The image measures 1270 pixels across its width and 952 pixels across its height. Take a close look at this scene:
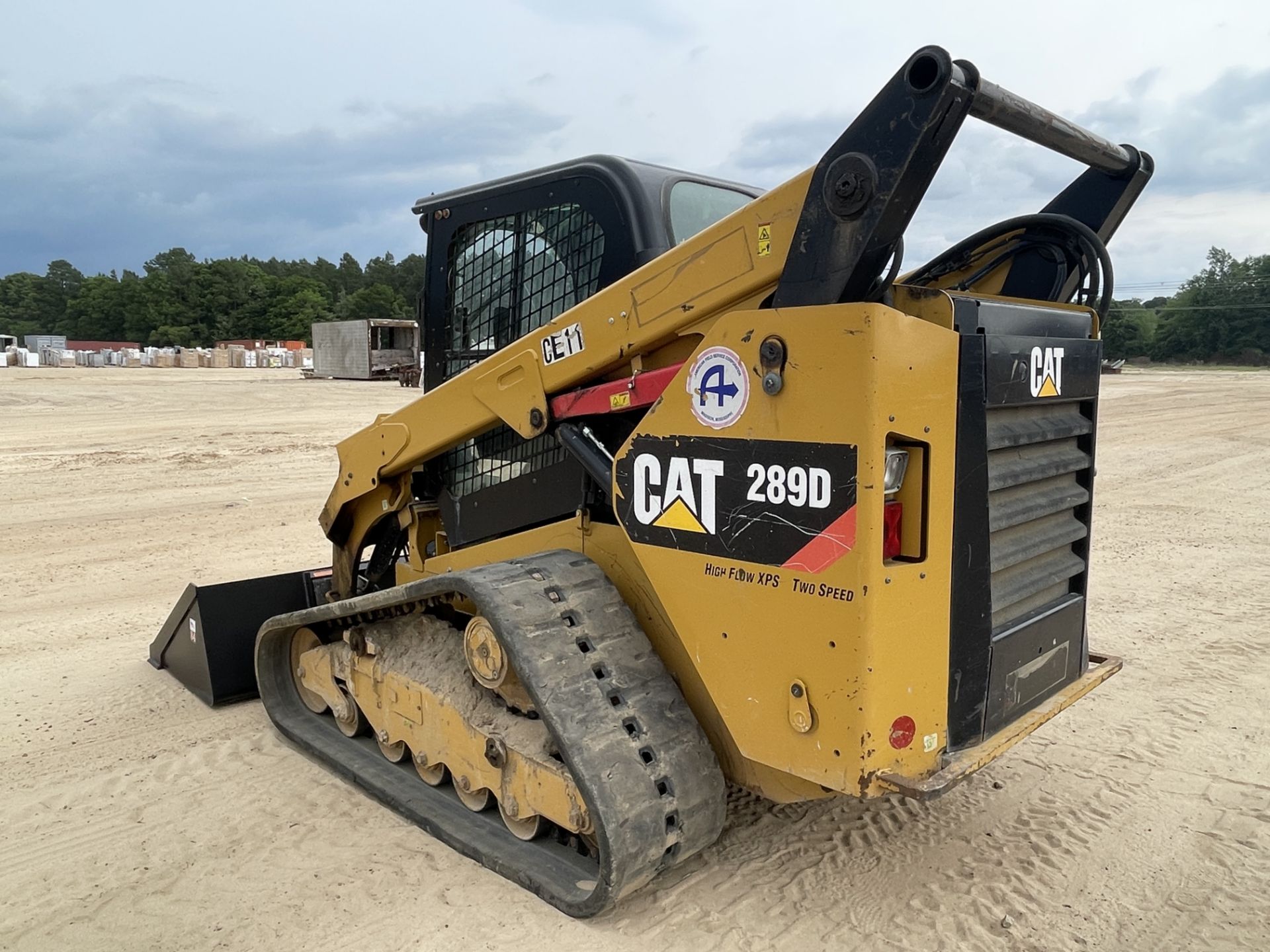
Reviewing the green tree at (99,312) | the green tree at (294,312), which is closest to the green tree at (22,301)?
the green tree at (99,312)

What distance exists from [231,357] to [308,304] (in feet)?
93.0

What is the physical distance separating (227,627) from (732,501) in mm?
3309

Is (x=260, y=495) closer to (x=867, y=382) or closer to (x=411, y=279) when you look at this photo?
(x=867, y=382)

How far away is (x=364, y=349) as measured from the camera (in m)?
30.2

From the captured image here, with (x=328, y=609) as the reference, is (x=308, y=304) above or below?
above

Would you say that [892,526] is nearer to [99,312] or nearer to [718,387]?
[718,387]

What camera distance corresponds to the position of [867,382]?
2406mm

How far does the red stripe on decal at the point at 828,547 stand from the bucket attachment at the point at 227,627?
3.24 metres

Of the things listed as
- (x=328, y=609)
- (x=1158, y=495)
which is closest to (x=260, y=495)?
(x=328, y=609)

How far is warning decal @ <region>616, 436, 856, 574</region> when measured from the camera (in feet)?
8.18

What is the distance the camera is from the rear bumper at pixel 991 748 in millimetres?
2553

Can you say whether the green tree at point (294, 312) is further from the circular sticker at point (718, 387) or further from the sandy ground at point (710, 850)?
the circular sticker at point (718, 387)

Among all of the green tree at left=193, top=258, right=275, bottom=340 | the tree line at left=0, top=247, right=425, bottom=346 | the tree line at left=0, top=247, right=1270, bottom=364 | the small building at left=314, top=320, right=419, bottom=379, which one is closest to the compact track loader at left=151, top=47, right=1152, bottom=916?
the small building at left=314, top=320, right=419, bottom=379

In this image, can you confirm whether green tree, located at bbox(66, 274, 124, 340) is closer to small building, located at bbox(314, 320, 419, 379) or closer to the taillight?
small building, located at bbox(314, 320, 419, 379)
